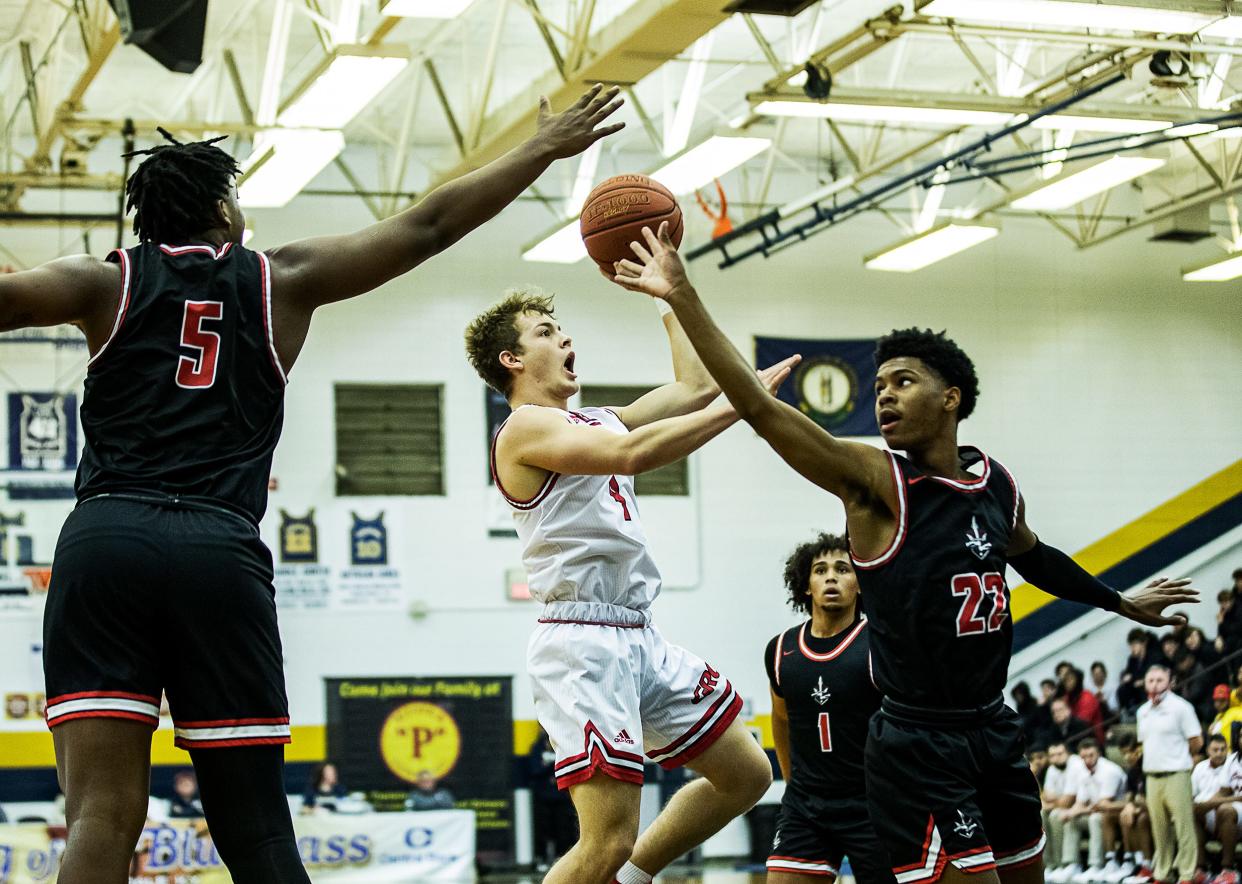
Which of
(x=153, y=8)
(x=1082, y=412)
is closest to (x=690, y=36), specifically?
(x=153, y=8)

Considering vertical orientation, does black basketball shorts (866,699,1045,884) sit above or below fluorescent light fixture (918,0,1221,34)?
below

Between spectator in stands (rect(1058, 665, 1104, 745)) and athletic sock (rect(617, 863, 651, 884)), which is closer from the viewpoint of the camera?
athletic sock (rect(617, 863, 651, 884))

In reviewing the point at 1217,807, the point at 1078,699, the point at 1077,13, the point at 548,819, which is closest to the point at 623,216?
the point at 1077,13

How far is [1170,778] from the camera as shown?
42.4 feet

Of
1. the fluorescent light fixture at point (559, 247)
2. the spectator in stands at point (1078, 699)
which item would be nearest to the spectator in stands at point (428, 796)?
the fluorescent light fixture at point (559, 247)

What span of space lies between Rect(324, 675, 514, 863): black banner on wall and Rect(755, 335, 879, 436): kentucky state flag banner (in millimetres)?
5030

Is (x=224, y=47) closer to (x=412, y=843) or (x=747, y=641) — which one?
(x=412, y=843)

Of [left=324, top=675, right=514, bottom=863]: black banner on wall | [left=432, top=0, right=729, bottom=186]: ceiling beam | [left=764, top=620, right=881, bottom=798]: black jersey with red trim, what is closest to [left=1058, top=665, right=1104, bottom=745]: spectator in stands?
[left=324, top=675, right=514, bottom=863]: black banner on wall

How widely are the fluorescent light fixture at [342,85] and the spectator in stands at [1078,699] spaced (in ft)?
32.6

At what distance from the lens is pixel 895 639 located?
4.55 m

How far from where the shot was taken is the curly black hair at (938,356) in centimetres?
479

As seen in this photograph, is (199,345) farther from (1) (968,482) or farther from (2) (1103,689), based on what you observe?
(2) (1103,689)

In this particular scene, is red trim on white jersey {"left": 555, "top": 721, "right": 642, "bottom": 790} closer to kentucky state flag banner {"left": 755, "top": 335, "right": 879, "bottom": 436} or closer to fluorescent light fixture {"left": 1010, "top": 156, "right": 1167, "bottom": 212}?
fluorescent light fixture {"left": 1010, "top": 156, "right": 1167, "bottom": 212}

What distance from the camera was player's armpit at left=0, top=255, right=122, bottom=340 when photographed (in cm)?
318
